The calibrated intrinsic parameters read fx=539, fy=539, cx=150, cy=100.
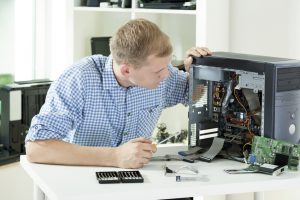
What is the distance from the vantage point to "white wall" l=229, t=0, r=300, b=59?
8.93 ft

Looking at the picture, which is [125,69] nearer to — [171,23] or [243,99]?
[243,99]

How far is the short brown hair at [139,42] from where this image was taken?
177cm

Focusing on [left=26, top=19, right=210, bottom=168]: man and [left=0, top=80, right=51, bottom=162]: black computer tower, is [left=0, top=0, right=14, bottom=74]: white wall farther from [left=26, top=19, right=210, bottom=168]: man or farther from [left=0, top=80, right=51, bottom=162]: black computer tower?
[left=26, top=19, right=210, bottom=168]: man

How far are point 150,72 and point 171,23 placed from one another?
1415 mm

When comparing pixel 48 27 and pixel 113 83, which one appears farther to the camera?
pixel 48 27

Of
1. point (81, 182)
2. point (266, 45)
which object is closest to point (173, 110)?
point (266, 45)

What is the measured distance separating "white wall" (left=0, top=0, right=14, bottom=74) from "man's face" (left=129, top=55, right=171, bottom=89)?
1.50 m

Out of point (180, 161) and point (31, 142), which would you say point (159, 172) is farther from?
point (31, 142)

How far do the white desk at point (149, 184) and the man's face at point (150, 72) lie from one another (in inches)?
11.4

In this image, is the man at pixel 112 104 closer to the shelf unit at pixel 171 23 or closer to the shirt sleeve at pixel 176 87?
the shirt sleeve at pixel 176 87

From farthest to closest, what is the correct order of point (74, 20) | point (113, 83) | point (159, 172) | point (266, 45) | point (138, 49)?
point (74, 20) < point (266, 45) < point (113, 83) < point (138, 49) < point (159, 172)

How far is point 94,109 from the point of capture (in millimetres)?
1926

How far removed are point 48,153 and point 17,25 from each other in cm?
165

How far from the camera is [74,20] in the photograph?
3121mm
